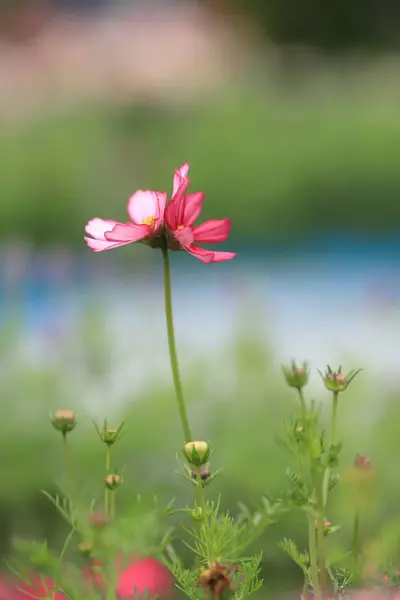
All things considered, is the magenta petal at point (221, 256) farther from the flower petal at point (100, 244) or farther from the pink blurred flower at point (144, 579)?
the pink blurred flower at point (144, 579)

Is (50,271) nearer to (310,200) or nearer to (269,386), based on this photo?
(269,386)

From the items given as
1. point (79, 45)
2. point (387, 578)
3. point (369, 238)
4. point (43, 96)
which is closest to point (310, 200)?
point (369, 238)

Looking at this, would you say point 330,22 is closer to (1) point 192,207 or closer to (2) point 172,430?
(2) point 172,430

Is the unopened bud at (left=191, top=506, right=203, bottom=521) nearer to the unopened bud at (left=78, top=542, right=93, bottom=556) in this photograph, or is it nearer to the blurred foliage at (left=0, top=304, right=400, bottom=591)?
the unopened bud at (left=78, top=542, right=93, bottom=556)

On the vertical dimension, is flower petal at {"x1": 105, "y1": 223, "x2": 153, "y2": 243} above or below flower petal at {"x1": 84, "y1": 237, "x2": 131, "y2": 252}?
above

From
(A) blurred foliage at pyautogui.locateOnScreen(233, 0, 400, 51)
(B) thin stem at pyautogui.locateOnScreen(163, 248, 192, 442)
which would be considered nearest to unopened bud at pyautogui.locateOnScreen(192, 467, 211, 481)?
(B) thin stem at pyautogui.locateOnScreen(163, 248, 192, 442)

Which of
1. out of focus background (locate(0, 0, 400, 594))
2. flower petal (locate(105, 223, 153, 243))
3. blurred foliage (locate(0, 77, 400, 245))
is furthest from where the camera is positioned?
blurred foliage (locate(0, 77, 400, 245))

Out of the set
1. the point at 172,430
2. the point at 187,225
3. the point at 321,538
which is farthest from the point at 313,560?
the point at 172,430
